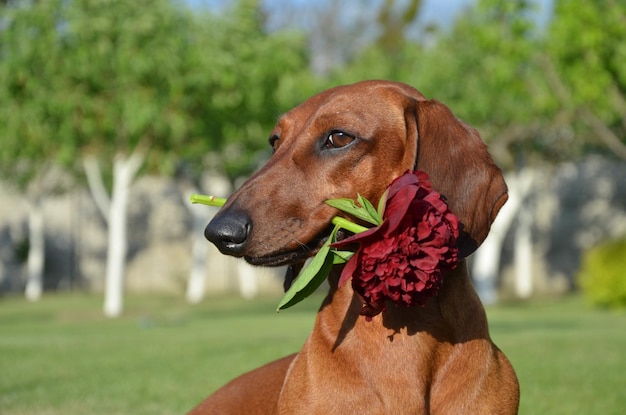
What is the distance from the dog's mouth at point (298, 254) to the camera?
3434 mm

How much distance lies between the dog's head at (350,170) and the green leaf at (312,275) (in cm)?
8

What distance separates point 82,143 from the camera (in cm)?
2298

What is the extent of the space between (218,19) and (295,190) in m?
21.6

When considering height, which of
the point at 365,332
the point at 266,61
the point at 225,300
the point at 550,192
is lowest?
the point at 225,300

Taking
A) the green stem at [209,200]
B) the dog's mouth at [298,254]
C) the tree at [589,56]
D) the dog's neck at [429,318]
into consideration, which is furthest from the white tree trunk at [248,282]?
the dog's mouth at [298,254]

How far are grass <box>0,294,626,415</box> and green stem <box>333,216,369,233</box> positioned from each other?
438cm

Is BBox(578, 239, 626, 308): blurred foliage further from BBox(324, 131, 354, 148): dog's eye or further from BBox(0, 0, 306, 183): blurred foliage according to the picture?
BBox(324, 131, 354, 148): dog's eye

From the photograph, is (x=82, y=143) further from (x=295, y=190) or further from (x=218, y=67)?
(x=295, y=190)

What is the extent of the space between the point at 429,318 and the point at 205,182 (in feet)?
104

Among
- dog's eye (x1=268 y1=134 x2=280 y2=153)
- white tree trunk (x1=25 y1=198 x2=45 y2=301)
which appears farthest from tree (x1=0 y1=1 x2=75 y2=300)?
dog's eye (x1=268 y1=134 x2=280 y2=153)

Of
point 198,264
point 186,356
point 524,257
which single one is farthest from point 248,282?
point 186,356

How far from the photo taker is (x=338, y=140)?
3676 millimetres

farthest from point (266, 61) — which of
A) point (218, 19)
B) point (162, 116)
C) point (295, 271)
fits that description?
point (295, 271)

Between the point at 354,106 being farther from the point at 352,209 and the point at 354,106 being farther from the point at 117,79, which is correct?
the point at 117,79
